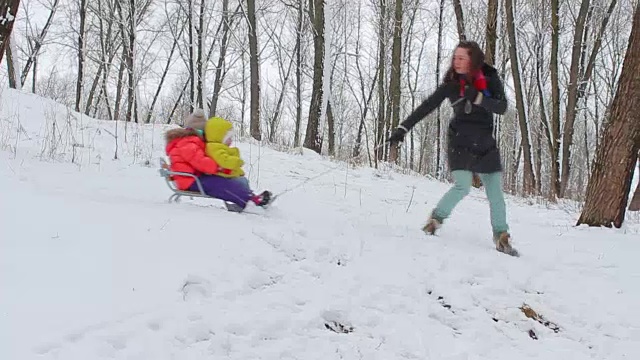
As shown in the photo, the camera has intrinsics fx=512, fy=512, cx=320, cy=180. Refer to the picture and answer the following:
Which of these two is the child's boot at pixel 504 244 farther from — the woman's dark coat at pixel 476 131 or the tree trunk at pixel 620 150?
the tree trunk at pixel 620 150

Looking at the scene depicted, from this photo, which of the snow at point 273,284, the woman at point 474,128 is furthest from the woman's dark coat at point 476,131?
the snow at point 273,284

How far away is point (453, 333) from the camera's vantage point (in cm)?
280

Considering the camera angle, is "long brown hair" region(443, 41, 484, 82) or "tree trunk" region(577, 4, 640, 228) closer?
"long brown hair" region(443, 41, 484, 82)

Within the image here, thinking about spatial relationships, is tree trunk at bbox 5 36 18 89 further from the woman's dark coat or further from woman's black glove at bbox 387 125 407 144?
the woman's dark coat

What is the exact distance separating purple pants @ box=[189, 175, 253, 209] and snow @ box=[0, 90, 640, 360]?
332mm

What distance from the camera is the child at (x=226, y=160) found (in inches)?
173

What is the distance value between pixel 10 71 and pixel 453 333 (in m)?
18.6

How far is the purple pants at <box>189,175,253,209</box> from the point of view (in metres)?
4.43

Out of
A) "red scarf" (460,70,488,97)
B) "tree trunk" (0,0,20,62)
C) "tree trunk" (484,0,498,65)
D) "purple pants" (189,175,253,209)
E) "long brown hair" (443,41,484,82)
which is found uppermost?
"tree trunk" (484,0,498,65)

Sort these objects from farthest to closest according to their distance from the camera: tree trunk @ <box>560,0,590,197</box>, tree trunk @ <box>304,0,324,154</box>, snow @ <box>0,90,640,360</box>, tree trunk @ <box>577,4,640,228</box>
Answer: tree trunk @ <box>560,0,590,197</box>
tree trunk @ <box>304,0,324,154</box>
tree trunk @ <box>577,4,640,228</box>
snow @ <box>0,90,640,360</box>

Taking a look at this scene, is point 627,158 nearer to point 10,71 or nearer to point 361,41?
point 10,71

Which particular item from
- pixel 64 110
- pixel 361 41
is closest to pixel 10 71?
pixel 64 110

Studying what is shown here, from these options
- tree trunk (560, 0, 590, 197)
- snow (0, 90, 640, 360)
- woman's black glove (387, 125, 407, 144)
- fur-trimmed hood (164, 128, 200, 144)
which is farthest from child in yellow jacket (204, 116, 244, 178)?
tree trunk (560, 0, 590, 197)

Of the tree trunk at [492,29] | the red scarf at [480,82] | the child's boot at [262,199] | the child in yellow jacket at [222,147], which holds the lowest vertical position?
the child's boot at [262,199]
